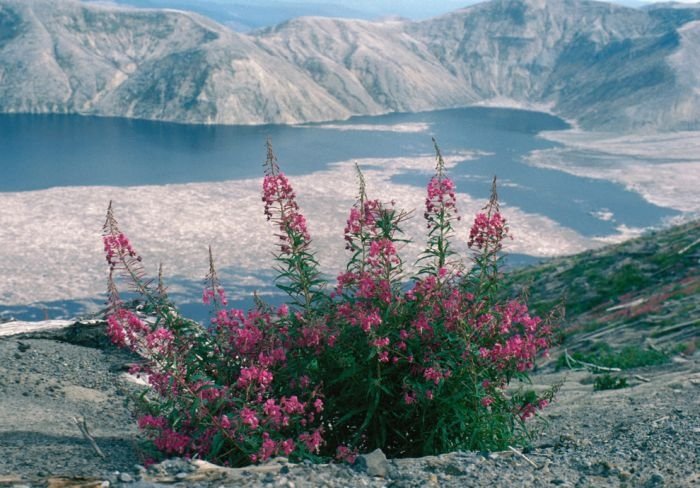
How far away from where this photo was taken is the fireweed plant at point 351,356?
23.5ft

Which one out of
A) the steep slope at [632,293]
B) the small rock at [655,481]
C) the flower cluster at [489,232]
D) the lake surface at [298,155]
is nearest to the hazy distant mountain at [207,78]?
the lake surface at [298,155]

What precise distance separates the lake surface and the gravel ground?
40519mm

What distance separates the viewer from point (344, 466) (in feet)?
23.1

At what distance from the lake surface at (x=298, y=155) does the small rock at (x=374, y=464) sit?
156 feet

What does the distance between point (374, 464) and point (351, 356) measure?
1220mm

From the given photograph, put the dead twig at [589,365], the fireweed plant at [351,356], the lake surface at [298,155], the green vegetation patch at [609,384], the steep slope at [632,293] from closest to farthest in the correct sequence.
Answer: the fireweed plant at [351,356] → the green vegetation patch at [609,384] → the dead twig at [589,365] → the steep slope at [632,293] → the lake surface at [298,155]

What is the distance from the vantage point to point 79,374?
13531mm

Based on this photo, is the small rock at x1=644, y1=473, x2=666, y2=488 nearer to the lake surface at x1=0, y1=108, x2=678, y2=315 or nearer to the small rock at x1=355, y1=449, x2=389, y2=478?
the small rock at x1=355, y1=449, x2=389, y2=478

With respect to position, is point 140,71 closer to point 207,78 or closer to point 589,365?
point 207,78

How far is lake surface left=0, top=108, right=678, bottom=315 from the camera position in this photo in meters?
86.4

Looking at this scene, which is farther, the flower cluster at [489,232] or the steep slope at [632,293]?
the steep slope at [632,293]

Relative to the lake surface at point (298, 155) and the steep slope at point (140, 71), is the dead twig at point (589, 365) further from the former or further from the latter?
the steep slope at point (140, 71)

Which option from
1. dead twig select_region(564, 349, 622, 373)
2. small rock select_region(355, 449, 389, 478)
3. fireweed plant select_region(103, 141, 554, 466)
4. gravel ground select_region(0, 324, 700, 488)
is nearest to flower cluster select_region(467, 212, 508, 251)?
fireweed plant select_region(103, 141, 554, 466)

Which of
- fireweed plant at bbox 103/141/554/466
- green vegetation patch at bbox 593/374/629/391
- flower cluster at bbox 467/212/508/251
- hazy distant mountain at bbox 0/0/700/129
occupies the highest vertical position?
hazy distant mountain at bbox 0/0/700/129
